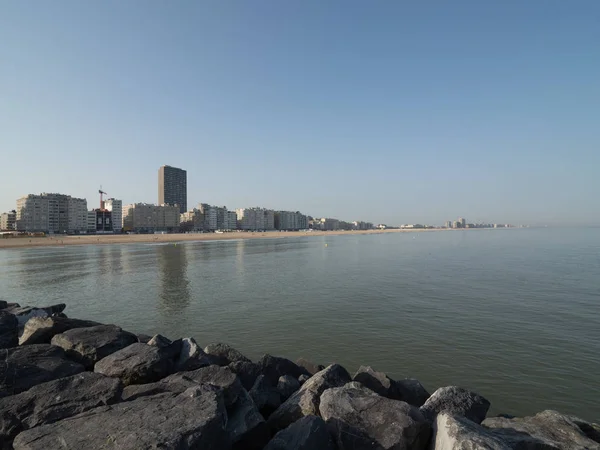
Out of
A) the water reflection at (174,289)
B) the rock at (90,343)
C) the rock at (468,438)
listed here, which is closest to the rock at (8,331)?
the rock at (90,343)

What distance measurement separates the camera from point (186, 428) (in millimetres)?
3773

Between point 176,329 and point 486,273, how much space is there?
25.0 m

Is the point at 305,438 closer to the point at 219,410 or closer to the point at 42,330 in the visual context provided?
the point at 219,410

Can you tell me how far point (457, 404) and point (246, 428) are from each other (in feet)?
13.6

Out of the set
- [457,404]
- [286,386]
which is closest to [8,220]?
[286,386]

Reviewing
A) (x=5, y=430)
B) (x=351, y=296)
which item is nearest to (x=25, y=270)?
(x=351, y=296)

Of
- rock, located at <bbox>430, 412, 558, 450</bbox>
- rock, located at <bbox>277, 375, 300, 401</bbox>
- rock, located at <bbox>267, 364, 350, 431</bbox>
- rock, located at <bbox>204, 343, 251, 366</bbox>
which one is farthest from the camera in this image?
rock, located at <bbox>204, 343, 251, 366</bbox>

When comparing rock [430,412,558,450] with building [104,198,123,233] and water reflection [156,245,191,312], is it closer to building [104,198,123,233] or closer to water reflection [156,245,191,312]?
water reflection [156,245,191,312]

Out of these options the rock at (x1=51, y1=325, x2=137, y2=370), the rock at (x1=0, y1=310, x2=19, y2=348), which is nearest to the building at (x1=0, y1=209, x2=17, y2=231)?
the rock at (x1=0, y1=310, x2=19, y2=348)

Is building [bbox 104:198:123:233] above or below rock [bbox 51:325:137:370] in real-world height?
above

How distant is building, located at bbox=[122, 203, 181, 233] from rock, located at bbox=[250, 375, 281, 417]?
182m

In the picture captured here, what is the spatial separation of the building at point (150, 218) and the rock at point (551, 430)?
18566cm

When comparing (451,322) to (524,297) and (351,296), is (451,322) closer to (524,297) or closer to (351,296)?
(351,296)

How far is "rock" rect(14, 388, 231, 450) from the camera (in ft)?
11.8
